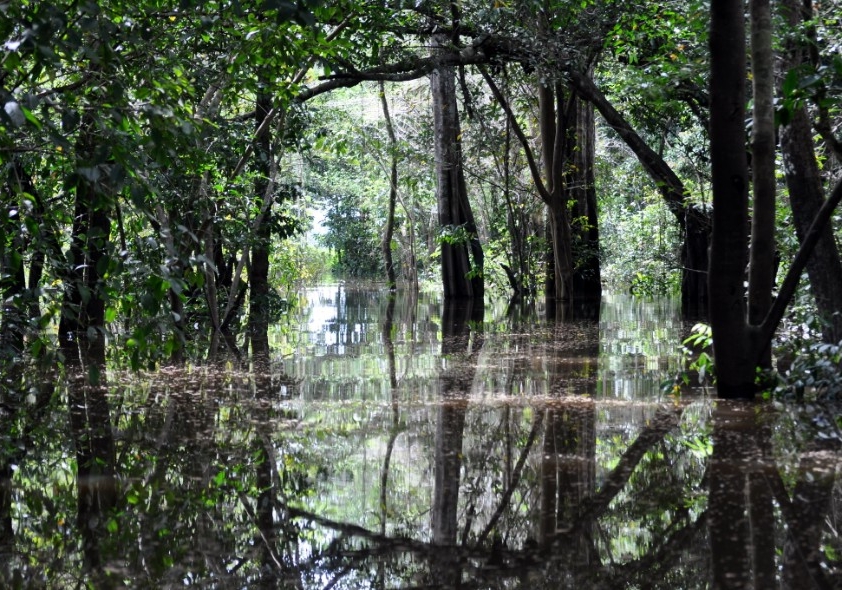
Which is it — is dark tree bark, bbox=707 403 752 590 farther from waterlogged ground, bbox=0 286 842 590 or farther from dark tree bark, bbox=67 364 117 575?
dark tree bark, bbox=67 364 117 575

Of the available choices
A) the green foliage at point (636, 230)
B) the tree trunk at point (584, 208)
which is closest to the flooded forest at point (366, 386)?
the tree trunk at point (584, 208)

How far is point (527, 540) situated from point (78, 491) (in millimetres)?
1917

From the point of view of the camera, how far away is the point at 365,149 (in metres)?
21.0

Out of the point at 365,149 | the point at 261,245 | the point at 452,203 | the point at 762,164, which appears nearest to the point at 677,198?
the point at 452,203

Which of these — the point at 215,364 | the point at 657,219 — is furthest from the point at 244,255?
the point at 657,219

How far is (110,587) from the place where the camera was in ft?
9.14

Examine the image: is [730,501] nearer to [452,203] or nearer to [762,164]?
[762,164]

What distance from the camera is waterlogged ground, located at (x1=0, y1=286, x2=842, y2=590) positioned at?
9.73ft

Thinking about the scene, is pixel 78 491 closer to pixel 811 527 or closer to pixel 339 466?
pixel 339 466

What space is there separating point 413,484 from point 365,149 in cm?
1749

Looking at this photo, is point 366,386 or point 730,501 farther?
point 366,386

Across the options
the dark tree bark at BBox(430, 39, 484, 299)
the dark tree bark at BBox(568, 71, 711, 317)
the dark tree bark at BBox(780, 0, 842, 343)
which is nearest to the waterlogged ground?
the dark tree bark at BBox(780, 0, 842, 343)

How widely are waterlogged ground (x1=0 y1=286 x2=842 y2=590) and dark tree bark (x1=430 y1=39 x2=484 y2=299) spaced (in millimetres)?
12363

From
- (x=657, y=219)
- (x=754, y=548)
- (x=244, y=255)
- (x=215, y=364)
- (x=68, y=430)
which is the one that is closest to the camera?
(x=754, y=548)
